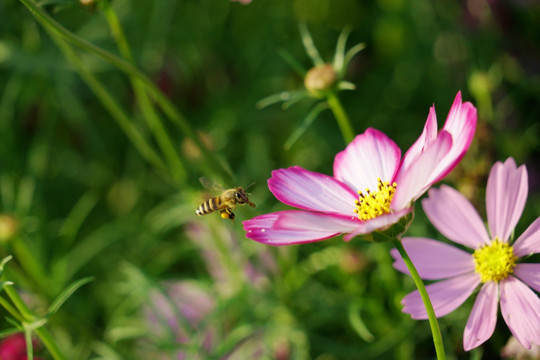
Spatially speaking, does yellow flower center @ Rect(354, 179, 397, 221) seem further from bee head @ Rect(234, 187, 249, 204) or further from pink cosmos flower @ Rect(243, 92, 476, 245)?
bee head @ Rect(234, 187, 249, 204)

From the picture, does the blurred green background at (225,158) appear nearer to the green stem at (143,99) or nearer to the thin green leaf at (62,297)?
the green stem at (143,99)

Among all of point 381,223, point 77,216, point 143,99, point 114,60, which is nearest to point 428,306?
point 381,223

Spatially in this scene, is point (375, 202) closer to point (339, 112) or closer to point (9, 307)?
point (339, 112)

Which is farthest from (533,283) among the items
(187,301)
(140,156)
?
(140,156)

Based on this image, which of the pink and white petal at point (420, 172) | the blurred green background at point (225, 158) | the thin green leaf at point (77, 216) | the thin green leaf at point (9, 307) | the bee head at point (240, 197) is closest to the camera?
the pink and white petal at point (420, 172)

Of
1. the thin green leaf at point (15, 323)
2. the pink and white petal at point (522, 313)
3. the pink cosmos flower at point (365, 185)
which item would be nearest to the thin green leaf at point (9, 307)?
the thin green leaf at point (15, 323)

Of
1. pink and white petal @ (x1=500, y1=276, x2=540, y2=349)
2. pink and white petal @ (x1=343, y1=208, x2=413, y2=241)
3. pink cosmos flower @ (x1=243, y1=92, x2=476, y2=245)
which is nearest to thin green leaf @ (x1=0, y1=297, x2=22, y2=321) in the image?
pink cosmos flower @ (x1=243, y1=92, x2=476, y2=245)
